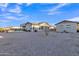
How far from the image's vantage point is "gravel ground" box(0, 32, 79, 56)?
2.41 m

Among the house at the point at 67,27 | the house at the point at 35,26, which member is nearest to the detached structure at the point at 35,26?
the house at the point at 35,26

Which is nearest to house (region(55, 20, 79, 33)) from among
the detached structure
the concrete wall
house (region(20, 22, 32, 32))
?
the concrete wall

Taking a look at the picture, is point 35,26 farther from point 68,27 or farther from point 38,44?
point 68,27

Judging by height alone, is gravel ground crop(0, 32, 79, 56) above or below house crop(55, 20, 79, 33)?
below

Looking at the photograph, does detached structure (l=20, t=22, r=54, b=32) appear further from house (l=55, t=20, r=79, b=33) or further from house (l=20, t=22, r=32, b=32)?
house (l=55, t=20, r=79, b=33)

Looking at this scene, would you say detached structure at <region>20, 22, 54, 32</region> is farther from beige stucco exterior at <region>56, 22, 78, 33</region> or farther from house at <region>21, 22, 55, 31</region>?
beige stucco exterior at <region>56, 22, 78, 33</region>

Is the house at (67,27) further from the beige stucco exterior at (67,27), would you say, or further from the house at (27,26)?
the house at (27,26)

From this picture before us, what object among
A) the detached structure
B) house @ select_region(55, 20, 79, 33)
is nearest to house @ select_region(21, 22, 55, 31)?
the detached structure

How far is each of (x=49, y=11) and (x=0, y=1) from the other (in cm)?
53

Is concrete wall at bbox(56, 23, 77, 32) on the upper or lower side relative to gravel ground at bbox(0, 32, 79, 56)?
upper

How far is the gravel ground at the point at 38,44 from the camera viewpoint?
2.41 m

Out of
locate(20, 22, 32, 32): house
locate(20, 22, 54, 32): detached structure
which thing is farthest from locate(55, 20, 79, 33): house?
locate(20, 22, 32, 32): house

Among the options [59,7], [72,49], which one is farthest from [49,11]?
[72,49]

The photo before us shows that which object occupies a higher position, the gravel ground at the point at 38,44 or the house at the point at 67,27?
the house at the point at 67,27
